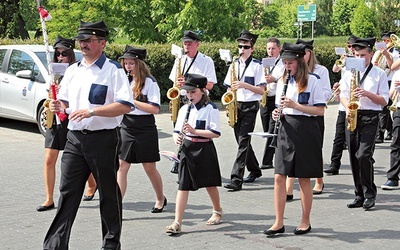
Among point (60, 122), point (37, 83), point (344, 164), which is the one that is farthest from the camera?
point (37, 83)

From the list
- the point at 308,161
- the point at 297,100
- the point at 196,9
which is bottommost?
the point at 308,161

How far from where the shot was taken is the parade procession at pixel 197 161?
6.67 meters

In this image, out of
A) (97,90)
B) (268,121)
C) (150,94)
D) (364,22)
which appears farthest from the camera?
(364,22)

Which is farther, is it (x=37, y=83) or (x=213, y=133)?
(x=37, y=83)

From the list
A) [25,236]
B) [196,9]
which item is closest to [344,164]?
[25,236]

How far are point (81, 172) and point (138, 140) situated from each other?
2.05 meters

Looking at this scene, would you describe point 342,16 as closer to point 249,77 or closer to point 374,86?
point 249,77

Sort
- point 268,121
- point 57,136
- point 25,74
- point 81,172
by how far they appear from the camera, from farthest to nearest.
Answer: point 25,74 → point 268,121 → point 57,136 → point 81,172

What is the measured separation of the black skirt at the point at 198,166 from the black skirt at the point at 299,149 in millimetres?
705

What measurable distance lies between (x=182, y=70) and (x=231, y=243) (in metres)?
4.02

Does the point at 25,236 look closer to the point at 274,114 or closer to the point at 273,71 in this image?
the point at 274,114

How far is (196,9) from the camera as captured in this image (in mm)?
23625

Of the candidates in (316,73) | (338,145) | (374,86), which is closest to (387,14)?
(338,145)

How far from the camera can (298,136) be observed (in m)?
7.81
